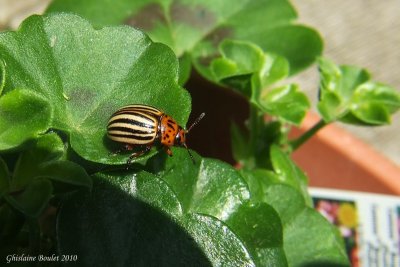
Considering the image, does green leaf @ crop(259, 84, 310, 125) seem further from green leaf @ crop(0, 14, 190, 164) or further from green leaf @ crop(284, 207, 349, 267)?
green leaf @ crop(0, 14, 190, 164)

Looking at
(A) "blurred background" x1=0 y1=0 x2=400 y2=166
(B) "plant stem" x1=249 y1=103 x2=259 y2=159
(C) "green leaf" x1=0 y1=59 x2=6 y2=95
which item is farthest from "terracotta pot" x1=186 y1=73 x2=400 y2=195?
(A) "blurred background" x1=0 y1=0 x2=400 y2=166

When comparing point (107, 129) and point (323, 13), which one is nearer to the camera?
point (107, 129)

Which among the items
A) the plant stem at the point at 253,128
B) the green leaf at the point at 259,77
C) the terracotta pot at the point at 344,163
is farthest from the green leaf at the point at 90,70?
the terracotta pot at the point at 344,163

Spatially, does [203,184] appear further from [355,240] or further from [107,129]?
[355,240]

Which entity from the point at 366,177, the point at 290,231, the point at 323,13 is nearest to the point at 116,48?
the point at 290,231

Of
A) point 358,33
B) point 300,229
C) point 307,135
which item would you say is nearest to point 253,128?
point 307,135

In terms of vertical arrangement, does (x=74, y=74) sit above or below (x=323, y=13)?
above

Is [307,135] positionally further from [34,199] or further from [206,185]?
[34,199]
